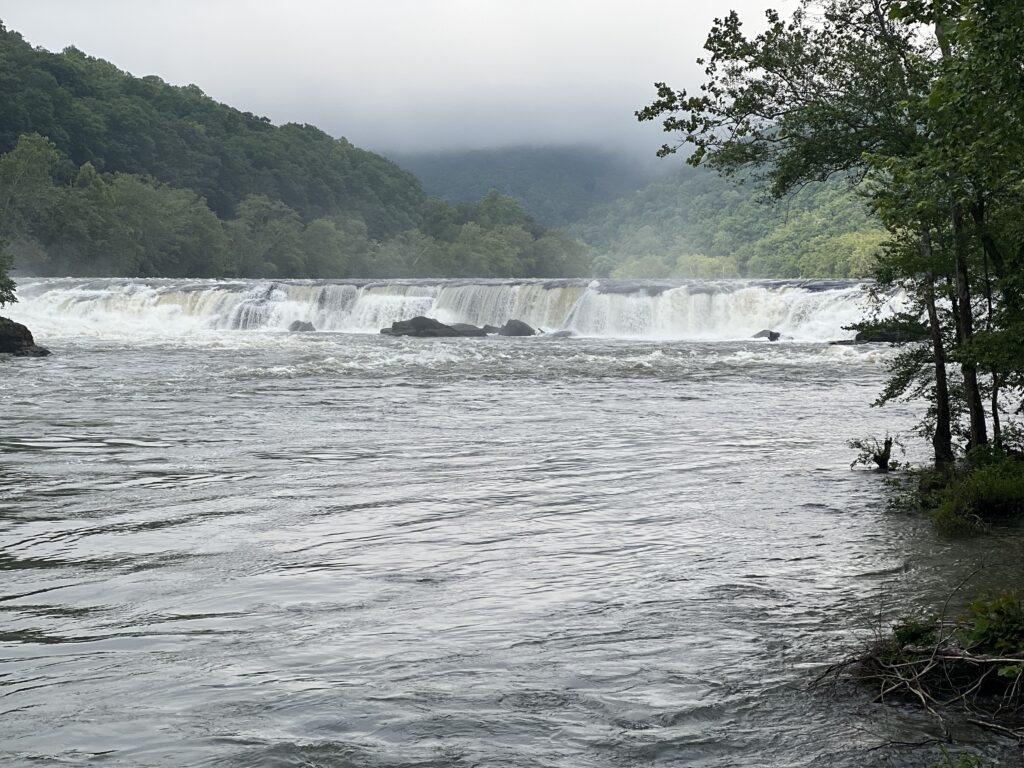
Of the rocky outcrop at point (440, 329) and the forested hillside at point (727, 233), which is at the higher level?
the forested hillside at point (727, 233)

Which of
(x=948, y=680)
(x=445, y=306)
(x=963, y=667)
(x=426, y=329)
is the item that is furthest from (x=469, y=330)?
(x=948, y=680)

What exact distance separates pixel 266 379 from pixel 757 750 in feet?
80.6

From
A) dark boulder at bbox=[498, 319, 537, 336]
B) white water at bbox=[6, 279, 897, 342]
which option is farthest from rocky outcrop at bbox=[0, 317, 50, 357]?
dark boulder at bbox=[498, 319, 537, 336]

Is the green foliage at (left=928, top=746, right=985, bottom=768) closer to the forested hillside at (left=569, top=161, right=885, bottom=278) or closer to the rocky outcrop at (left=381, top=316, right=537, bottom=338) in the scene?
the rocky outcrop at (left=381, top=316, right=537, bottom=338)

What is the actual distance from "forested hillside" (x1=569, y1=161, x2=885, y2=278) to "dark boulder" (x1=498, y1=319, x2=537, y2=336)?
20.7 meters

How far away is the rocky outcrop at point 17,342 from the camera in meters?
36.1

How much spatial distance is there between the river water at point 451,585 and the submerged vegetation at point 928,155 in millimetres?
1258

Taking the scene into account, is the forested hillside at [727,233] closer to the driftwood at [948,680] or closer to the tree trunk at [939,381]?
the tree trunk at [939,381]

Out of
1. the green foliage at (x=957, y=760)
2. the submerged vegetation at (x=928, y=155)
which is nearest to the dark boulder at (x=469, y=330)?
the submerged vegetation at (x=928, y=155)

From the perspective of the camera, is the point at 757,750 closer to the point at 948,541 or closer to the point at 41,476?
the point at 948,541

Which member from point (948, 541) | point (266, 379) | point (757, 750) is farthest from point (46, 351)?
point (757, 750)

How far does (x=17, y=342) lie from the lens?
36.4 meters

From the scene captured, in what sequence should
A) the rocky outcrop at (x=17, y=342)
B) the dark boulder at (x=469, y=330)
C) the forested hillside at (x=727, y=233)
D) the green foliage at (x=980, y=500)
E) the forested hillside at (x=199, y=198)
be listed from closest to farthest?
the green foliage at (x=980, y=500) < the rocky outcrop at (x=17, y=342) < the dark boulder at (x=469, y=330) < the forested hillside at (x=199, y=198) < the forested hillside at (x=727, y=233)

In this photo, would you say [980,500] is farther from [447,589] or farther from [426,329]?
[426,329]
